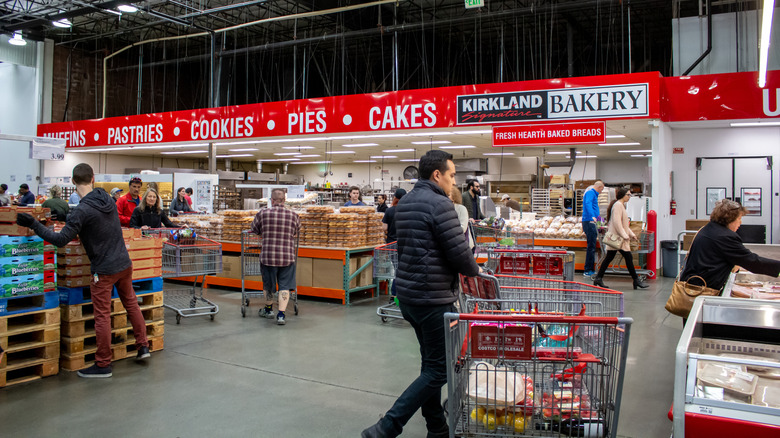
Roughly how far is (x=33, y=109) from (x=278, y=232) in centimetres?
1815

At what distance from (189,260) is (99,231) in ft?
9.01

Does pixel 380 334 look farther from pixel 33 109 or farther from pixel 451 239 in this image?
pixel 33 109

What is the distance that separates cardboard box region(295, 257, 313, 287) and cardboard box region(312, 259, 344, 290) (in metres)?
0.07

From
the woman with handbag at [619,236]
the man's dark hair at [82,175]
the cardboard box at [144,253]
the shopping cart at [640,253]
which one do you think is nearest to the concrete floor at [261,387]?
the cardboard box at [144,253]

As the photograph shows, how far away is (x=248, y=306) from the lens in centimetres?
791

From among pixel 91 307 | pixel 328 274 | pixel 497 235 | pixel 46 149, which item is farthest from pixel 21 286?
pixel 46 149

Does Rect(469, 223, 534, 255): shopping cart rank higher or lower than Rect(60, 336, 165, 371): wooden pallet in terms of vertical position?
higher

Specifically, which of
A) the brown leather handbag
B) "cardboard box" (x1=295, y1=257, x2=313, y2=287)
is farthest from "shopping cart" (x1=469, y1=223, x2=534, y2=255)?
the brown leather handbag

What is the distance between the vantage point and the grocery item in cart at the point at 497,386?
2631 millimetres

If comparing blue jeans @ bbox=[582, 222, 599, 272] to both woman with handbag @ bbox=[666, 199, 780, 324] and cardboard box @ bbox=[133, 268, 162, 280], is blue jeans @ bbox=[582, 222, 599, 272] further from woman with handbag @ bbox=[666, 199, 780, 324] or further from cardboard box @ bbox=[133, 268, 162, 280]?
cardboard box @ bbox=[133, 268, 162, 280]

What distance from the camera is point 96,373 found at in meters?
4.64

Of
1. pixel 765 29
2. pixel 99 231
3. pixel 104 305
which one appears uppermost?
pixel 765 29

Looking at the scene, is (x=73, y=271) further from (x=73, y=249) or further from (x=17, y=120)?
(x=17, y=120)

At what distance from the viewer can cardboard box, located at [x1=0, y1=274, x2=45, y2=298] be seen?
438 cm
